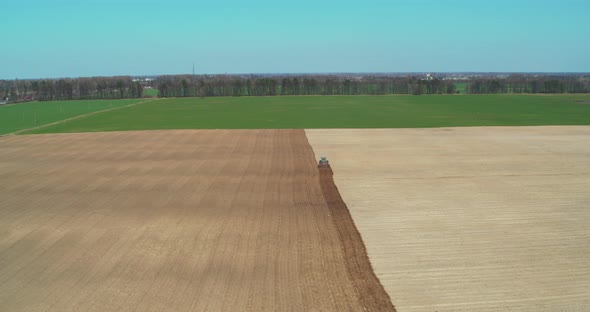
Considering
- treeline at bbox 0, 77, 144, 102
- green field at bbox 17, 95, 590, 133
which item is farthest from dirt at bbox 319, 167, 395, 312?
treeline at bbox 0, 77, 144, 102

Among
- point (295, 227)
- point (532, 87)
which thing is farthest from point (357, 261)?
point (532, 87)

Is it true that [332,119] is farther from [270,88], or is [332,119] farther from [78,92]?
[78,92]

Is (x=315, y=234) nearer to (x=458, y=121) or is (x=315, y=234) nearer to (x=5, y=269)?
(x=5, y=269)

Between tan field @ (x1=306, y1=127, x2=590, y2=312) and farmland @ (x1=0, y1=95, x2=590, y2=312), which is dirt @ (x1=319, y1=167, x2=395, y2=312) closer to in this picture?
farmland @ (x1=0, y1=95, x2=590, y2=312)

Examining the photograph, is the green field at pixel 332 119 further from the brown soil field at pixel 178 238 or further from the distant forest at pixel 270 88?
the distant forest at pixel 270 88

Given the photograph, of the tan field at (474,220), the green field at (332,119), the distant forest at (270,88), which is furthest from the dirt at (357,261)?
the distant forest at (270,88)

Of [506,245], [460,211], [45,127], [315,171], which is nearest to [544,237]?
[506,245]
